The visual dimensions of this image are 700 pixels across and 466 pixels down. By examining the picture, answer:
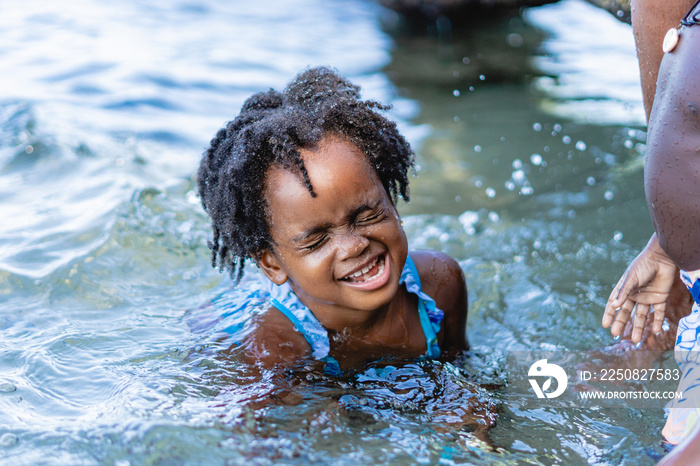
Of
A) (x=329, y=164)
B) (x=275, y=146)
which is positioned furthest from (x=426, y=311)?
(x=275, y=146)

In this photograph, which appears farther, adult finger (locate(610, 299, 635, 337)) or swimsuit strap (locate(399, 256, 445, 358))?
swimsuit strap (locate(399, 256, 445, 358))

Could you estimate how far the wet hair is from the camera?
2.64 meters

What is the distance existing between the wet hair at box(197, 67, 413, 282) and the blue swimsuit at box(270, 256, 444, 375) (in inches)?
8.5

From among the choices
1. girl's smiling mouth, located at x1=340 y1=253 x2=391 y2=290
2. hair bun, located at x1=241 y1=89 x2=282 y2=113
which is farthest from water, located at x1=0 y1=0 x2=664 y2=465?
hair bun, located at x1=241 y1=89 x2=282 y2=113

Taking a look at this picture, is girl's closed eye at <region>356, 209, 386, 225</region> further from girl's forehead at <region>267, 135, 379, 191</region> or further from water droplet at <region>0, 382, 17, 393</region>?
water droplet at <region>0, 382, 17, 393</region>

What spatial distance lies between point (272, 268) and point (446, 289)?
0.83 m

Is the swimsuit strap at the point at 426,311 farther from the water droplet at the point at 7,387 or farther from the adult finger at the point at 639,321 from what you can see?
the water droplet at the point at 7,387

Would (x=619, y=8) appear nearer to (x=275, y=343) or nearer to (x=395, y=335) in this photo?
(x=395, y=335)

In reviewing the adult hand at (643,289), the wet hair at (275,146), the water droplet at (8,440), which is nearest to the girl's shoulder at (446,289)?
the wet hair at (275,146)

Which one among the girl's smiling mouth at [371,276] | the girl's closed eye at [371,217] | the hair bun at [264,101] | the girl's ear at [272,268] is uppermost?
the hair bun at [264,101]

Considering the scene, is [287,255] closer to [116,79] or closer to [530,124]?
[530,124]

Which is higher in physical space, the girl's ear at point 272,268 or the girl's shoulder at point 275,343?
the girl's ear at point 272,268

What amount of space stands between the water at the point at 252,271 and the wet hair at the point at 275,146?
551 mm

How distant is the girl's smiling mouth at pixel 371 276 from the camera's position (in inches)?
105
